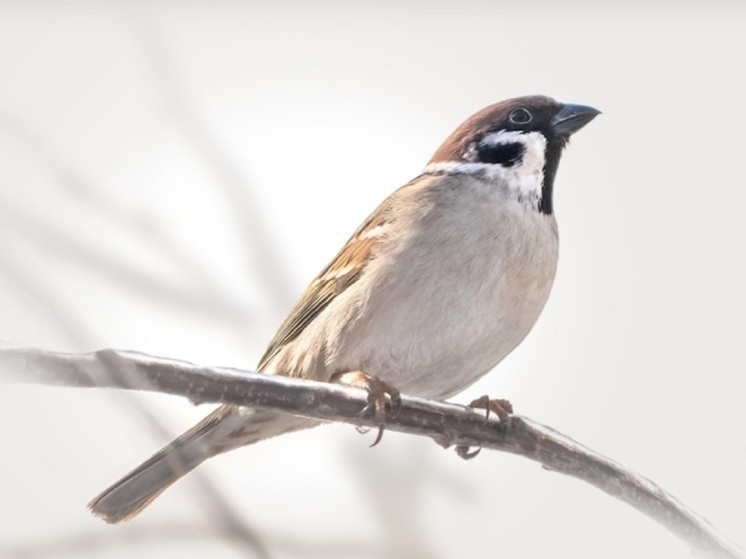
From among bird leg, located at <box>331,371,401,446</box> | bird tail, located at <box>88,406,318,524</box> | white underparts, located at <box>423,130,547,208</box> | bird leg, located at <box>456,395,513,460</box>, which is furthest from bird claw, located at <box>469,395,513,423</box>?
white underparts, located at <box>423,130,547,208</box>

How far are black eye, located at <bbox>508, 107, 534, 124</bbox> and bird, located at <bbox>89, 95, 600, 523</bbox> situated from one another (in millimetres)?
154

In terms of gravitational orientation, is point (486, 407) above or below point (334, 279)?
below

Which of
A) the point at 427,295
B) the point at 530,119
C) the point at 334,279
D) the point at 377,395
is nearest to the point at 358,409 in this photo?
the point at 377,395

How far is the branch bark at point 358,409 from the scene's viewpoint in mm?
1283

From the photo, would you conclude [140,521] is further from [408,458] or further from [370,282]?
[370,282]

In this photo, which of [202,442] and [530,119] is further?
[530,119]

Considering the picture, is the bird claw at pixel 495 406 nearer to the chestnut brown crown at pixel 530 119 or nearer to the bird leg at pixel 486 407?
the bird leg at pixel 486 407

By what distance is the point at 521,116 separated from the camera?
148 inches

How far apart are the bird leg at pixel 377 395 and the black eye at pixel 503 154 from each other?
3.66 feet

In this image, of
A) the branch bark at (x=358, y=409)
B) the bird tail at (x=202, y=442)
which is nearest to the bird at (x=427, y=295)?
the bird tail at (x=202, y=442)

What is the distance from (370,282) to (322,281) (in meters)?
0.34

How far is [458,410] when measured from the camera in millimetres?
2676

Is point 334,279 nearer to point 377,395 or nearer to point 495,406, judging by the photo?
point 495,406

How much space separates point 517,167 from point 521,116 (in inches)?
9.6
